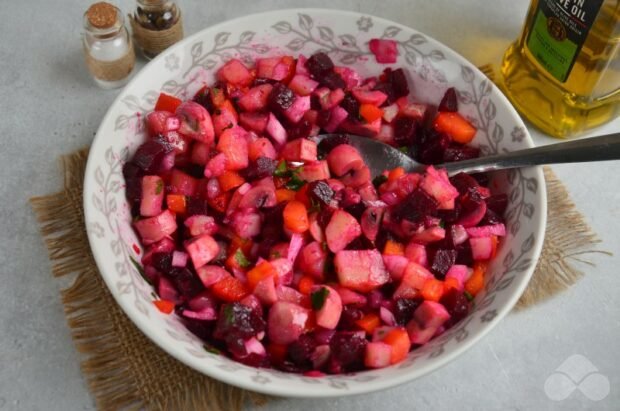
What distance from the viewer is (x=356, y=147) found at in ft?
6.66

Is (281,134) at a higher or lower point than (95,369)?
higher

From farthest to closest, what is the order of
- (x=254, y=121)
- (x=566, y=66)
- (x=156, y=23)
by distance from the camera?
1. (x=156, y=23)
2. (x=566, y=66)
3. (x=254, y=121)

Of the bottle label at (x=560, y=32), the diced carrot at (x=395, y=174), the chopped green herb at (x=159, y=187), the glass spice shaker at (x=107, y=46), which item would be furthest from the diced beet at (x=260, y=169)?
the bottle label at (x=560, y=32)

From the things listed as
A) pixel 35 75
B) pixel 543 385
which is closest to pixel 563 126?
pixel 543 385

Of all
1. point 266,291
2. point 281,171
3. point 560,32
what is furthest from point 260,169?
point 560,32

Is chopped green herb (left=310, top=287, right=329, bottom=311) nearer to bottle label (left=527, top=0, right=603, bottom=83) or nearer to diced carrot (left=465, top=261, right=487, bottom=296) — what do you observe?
diced carrot (left=465, top=261, right=487, bottom=296)

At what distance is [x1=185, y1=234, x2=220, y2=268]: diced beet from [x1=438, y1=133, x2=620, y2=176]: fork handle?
73cm

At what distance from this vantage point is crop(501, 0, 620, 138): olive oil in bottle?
193cm

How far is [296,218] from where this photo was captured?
1735mm

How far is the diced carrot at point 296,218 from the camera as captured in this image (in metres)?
1.73

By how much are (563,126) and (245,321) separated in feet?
4.49

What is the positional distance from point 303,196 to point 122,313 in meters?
0.61

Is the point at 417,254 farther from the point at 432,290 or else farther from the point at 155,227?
the point at 155,227

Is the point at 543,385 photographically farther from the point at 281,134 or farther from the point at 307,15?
the point at 307,15
